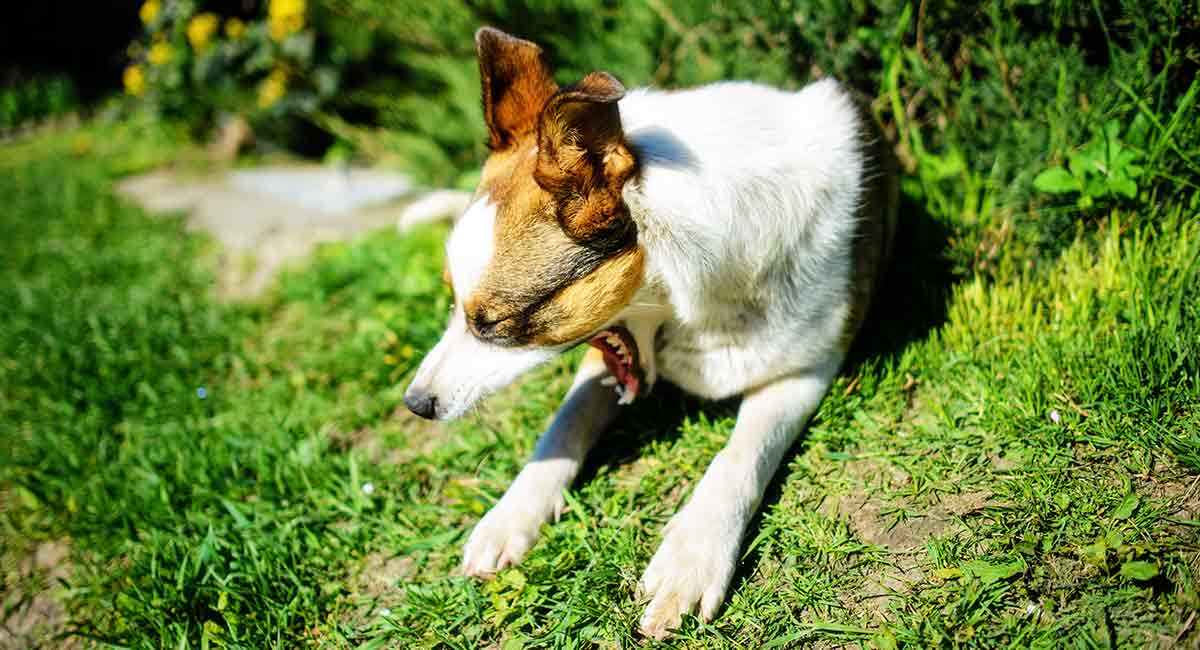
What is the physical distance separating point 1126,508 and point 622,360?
50.9 inches

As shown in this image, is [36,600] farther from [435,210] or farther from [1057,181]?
[1057,181]

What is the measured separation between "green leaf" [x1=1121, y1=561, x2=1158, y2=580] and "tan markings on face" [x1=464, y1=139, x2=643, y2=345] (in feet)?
4.06

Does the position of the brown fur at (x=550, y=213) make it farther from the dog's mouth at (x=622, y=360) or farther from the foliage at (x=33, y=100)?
the foliage at (x=33, y=100)

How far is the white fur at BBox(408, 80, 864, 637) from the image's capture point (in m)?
1.85

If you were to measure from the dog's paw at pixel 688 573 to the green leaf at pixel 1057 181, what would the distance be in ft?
5.13

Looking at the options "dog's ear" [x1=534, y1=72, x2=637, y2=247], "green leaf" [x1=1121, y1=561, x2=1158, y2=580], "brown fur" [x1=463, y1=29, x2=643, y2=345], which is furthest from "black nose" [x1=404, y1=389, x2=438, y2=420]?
"green leaf" [x1=1121, y1=561, x2=1158, y2=580]

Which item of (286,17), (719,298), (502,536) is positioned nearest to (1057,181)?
(719,298)

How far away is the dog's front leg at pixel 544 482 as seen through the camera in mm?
2051

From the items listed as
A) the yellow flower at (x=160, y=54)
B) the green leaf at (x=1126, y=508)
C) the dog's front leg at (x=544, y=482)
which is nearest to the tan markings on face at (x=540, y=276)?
the dog's front leg at (x=544, y=482)

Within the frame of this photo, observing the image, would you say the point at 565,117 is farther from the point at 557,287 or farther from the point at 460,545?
the point at 460,545

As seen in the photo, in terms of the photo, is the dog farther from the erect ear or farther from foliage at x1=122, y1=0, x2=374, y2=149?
foliage at x1=122, y1=0, x2=374, y2=149

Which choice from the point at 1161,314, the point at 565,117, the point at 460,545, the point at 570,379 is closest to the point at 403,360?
the point at 570,379

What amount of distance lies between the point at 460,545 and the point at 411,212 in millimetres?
2353

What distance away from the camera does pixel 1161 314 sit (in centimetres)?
210
